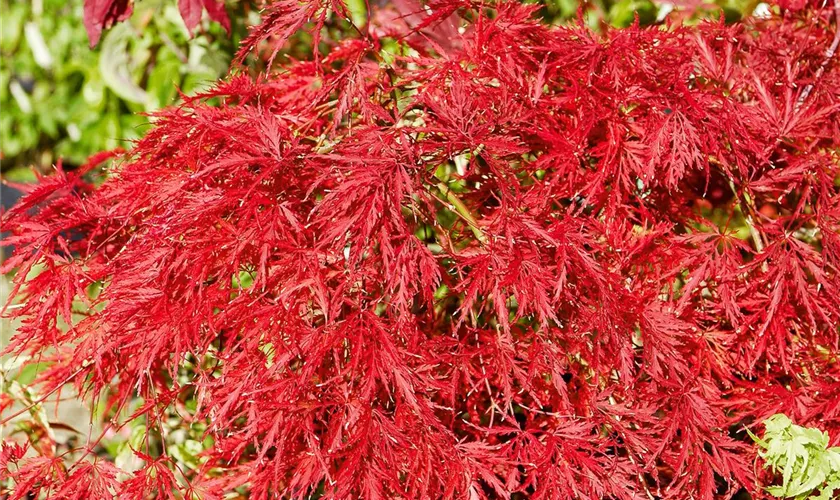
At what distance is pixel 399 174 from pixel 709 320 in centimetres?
52

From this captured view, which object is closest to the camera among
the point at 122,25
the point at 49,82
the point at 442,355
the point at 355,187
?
the point at 355,187

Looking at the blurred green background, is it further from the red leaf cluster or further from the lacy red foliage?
A: the lacy red foliage

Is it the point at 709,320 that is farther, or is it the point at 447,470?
the point at 709,320

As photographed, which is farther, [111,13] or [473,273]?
[111,13]

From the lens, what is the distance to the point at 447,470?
2.93ft

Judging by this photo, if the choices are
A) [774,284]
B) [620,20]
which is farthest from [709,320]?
[620,20]

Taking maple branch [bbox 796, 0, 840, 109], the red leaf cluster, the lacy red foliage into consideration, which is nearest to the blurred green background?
the red leaf cluster

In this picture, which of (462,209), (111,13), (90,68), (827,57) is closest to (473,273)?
(462,209)

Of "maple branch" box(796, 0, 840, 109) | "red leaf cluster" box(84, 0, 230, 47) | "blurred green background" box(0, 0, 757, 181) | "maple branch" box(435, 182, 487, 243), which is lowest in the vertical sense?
"blurred green background" box(0, 0, 757, 181)

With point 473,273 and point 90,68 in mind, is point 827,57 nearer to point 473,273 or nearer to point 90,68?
point 473,273

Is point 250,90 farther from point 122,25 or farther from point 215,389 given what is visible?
point 122,25

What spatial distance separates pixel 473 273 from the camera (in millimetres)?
902

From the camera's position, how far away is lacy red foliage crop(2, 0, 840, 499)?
0.88 meters

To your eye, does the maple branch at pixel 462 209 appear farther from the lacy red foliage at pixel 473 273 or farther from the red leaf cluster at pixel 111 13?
the red leaf cluster at pixel 111 13
